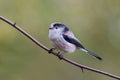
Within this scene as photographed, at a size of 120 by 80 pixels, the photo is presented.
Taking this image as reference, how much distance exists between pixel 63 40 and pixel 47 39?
243cm

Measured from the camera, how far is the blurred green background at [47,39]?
456 cm

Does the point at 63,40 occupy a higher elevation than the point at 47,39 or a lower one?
lower

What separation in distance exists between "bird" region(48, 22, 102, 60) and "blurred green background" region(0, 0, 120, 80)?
203 cm

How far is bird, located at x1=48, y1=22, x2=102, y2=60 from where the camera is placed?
2145 millimetres

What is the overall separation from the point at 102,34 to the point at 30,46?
94 centimetres

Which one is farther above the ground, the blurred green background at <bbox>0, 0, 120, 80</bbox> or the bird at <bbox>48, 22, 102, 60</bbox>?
the blurred green background at <bbox>0, 0, 120, 80</bbox>

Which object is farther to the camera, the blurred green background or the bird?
the blurred green background

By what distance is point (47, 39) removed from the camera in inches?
184

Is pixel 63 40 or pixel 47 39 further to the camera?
pixel 47 39

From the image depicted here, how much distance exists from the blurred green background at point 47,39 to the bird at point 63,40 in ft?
6.66

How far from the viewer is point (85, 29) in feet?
16.6

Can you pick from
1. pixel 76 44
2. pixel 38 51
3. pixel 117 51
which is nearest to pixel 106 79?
pixel 117 51

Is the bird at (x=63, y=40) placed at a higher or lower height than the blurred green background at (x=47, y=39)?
lower

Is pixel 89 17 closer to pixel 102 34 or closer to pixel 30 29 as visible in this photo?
pixel 102 34
